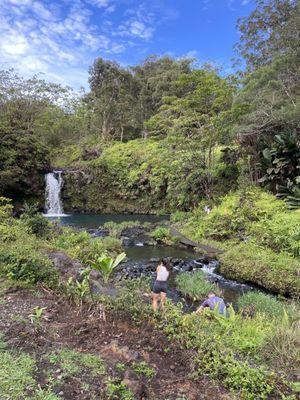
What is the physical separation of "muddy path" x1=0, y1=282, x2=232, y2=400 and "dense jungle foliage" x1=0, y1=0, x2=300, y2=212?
10.5 m

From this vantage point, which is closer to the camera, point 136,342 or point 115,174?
point 136,342

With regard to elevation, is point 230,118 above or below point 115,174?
above

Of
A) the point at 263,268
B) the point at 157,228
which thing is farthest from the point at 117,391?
the point at 157,228

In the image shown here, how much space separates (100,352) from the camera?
4066mm

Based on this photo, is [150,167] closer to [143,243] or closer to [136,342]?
[143,243]

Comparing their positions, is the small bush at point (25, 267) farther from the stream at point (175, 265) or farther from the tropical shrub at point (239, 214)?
the tropical shrub at point (239, 214)

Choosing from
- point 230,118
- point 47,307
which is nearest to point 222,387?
point 47,307

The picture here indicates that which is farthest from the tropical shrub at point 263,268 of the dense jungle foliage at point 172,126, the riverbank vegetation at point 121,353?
the dense jungle foliage at point 172,126

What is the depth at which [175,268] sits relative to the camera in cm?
1153

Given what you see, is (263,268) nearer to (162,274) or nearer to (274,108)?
(162,274)

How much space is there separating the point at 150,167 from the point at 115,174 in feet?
12.7

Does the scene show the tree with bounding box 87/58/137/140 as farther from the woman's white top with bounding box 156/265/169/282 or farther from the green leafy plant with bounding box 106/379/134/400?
the green leafy plant with bounding box 106/379/134/400

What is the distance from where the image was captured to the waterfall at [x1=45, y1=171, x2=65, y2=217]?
2795cm

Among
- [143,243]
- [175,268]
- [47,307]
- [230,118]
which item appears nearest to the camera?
[47,307]
